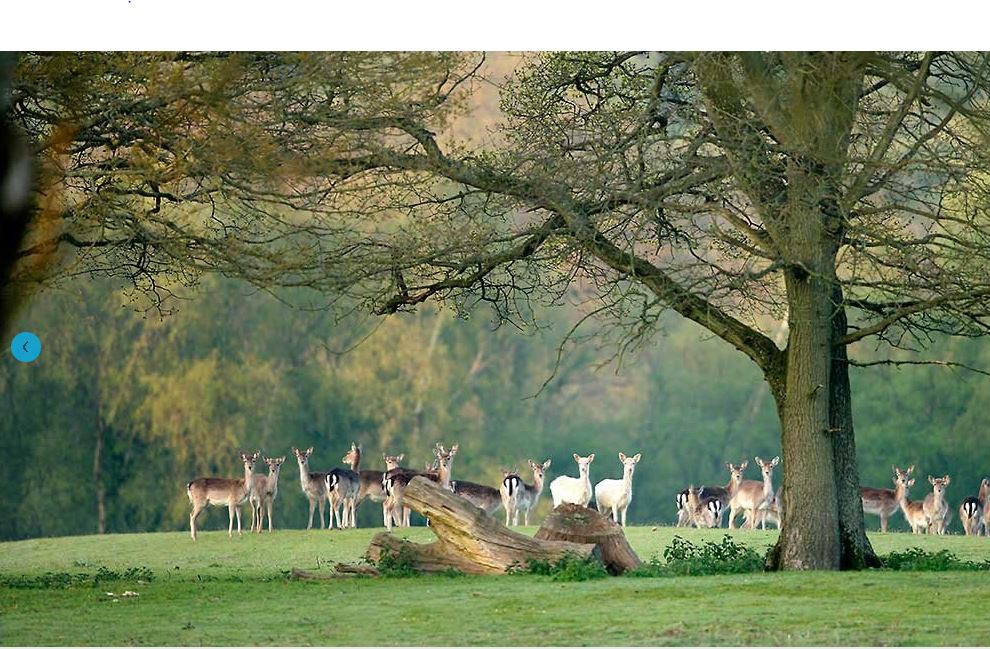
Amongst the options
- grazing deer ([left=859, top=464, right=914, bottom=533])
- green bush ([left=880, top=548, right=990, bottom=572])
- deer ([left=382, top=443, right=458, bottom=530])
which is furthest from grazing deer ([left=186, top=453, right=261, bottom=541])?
green bush ([left=880, top=548, right=990, bottom=572])

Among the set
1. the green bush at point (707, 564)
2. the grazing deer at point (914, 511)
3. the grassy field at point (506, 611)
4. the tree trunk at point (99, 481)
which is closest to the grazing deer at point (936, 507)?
the grazing deer at point (914, 511)

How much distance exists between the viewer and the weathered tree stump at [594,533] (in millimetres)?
15461

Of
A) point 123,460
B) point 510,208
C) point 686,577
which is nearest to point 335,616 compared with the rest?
point 686,577

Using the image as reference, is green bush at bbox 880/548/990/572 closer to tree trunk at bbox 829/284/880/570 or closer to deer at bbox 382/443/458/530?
tree trunk at bbox 829/284/880/570

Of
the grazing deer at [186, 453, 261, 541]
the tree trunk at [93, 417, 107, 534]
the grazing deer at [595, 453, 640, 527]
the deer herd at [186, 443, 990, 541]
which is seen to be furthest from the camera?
the tree trunk at [93, 417, 107, 534]

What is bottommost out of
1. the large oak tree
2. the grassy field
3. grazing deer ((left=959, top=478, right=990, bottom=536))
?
the grassy field

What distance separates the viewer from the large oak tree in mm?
14266

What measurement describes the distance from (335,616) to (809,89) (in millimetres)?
6427

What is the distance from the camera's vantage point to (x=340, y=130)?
15.5 meters

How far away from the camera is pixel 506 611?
12766 mm

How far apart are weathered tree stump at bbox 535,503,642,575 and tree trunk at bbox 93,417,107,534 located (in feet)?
71.1

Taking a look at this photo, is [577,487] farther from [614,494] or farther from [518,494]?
[518,494]

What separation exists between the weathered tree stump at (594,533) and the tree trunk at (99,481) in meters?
21.7
